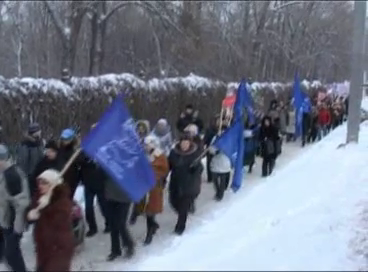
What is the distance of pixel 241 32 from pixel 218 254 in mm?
40579

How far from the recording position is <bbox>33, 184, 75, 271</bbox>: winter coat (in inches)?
259

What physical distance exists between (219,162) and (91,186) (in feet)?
12.2

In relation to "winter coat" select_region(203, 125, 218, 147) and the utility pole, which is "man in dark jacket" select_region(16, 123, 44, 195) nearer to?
"winter coat" select_region(203, 125, 218, 147)

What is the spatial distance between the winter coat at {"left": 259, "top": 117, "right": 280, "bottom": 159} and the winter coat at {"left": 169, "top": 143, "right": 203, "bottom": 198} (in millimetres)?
5825

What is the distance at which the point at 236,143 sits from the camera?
13633 millimetres

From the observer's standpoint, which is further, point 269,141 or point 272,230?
point 269,141

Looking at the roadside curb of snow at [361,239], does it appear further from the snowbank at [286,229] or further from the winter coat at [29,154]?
the winter coat at [29,154]

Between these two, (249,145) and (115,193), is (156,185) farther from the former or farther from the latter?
(249,145)

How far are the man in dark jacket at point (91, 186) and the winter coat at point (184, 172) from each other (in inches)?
43.0

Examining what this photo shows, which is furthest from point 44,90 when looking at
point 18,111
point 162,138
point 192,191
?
point 192,191

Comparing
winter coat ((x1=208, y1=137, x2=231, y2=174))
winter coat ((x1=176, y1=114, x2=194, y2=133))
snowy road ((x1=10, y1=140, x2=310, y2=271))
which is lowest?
snowy road ((x1=10, y1=140, x2=310, y2=271))

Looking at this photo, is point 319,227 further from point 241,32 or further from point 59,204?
point 241,32

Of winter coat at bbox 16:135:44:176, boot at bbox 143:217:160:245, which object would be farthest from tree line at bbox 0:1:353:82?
boot at bbox 143:217:160:245

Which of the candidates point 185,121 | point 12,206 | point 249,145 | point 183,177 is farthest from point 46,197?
point 185,121
